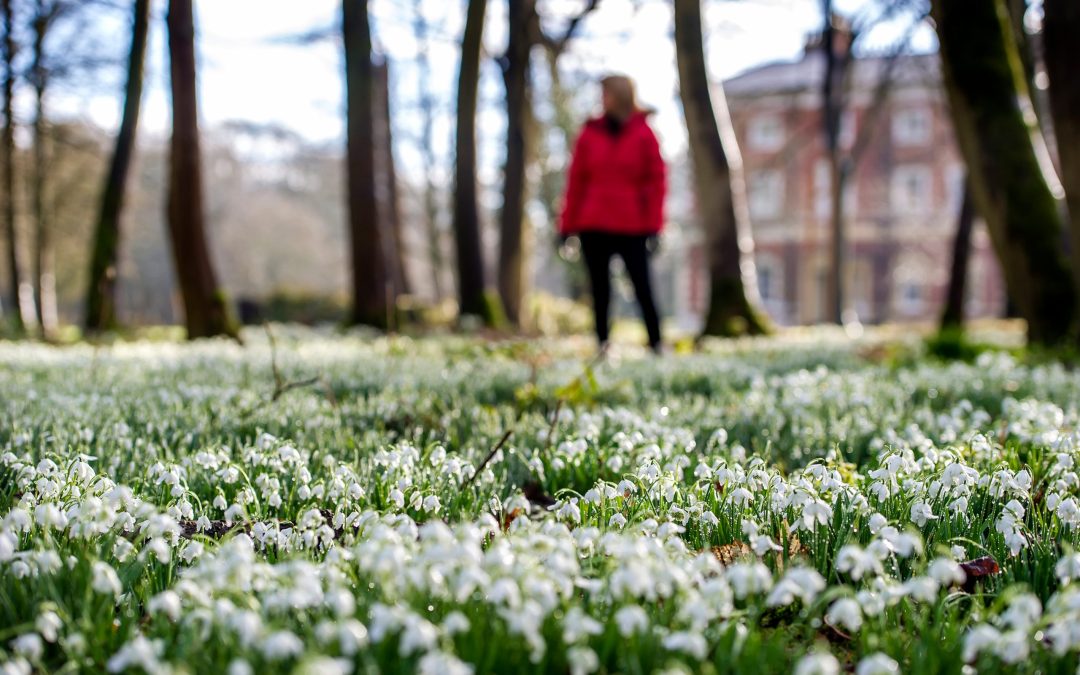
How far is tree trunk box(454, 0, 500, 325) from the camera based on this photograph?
42.6 ft

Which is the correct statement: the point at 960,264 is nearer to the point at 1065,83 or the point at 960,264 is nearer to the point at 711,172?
the point at 711,172

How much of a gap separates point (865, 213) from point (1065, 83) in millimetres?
37094

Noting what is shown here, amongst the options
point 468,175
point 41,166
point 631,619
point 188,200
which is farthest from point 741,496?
point 41,166

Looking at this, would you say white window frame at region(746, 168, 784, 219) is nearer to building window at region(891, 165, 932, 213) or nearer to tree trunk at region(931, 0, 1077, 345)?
building window at region(891, 165, 932, 213)

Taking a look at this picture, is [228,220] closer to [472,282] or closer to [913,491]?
[472,282]

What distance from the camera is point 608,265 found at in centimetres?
782

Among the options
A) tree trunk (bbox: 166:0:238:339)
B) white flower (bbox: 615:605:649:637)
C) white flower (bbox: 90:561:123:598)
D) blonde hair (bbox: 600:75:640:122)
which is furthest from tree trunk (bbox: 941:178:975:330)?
white flower (bbox: 90:561:123:598)

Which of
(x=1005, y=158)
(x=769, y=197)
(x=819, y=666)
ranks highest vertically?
(x=769, y=197)

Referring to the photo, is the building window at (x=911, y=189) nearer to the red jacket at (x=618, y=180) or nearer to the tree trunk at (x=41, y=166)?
the tree trunk at (x=41, y=166)

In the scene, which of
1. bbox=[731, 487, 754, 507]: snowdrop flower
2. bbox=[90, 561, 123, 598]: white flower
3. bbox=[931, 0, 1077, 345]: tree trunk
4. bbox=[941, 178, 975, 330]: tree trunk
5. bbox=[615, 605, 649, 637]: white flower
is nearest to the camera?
bbox=[615, 605, 649, 637]: white flower

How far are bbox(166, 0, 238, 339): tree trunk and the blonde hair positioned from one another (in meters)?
5.41

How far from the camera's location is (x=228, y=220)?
51812mm

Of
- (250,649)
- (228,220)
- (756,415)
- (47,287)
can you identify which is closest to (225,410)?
(756,415)

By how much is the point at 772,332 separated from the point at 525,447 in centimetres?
778
